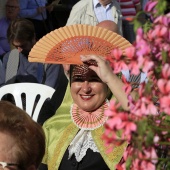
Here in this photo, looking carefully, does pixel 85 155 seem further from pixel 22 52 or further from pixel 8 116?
pixel 22 52

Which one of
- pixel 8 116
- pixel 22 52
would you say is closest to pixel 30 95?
pixel 22 52

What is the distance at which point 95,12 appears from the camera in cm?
691

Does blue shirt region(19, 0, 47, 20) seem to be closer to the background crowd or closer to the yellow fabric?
the background crowd

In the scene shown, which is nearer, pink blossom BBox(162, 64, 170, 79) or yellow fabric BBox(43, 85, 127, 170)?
pink blossom BBox(162, 64, 170, 79)

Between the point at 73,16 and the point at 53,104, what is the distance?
2.11 metres

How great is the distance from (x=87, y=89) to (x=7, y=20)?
164 inches

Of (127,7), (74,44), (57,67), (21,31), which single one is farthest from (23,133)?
(127,7)

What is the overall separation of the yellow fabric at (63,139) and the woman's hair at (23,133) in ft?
4.64

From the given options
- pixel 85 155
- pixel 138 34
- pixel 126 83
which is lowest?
pixel 85 155

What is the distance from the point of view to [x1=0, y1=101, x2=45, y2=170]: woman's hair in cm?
262

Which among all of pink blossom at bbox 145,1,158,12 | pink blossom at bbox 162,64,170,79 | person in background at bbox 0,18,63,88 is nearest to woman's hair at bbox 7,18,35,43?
person in background at bbox 0,18,63,88

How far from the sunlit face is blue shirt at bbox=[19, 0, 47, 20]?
595cm

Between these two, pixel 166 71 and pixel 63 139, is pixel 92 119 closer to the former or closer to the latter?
pixel 63 139

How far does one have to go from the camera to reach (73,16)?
6992 millimetres
